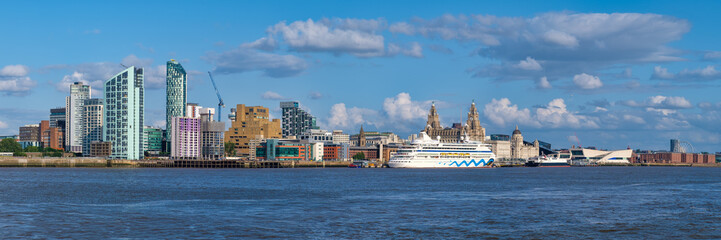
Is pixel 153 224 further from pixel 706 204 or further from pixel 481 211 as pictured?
pixel 706 204

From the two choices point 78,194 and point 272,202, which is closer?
point 272,202

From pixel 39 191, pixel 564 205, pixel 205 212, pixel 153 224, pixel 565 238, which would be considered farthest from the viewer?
pixel 39 191

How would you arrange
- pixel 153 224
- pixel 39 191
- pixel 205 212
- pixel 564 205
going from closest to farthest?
pixel 153 224, pixel 205 212, pixel 564 205, pixel 39 191

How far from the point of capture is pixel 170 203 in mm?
65000

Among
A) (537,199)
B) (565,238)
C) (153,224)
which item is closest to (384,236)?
(565,238)

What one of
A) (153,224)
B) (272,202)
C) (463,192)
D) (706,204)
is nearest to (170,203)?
(272,202)

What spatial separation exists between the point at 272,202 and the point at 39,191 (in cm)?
3146

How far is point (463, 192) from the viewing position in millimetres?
83562

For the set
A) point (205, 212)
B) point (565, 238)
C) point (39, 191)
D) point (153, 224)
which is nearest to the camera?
point (565, 238)

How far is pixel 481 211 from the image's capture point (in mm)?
58438

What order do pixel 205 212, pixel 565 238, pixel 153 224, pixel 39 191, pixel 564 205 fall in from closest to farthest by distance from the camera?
1. pixel 565 238
2. pixel 153 224
3. pixel 205 212
4. pixel 564 205
5. pixel 39 191

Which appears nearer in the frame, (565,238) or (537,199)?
(565,238)

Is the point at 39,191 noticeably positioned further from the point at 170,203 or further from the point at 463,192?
the point at 463,192

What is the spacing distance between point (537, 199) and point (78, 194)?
159ft
